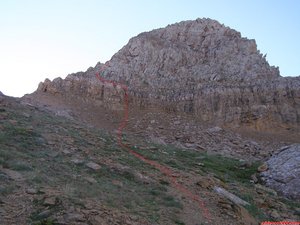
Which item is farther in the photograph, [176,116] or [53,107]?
[176,116]

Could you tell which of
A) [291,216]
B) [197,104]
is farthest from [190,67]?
[291,216]

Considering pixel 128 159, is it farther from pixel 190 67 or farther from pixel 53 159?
pixel 190 67

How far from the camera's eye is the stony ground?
6617 mm

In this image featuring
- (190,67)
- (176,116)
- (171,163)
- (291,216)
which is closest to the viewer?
(291,216)

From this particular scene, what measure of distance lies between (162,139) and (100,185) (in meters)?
14.0

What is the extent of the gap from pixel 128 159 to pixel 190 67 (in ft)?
72.5

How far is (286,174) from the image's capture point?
12.7 meters

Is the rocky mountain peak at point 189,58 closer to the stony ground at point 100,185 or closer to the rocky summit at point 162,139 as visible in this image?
the rocky summit at point 162,139

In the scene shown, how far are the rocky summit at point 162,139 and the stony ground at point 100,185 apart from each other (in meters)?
0.03

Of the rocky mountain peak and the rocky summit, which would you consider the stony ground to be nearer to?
the rocky summit

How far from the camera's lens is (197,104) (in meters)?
28.3

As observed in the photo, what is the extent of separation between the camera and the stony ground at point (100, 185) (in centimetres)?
662

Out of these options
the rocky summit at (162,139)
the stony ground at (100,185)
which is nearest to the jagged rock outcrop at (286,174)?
the rocky summit at (162,139)

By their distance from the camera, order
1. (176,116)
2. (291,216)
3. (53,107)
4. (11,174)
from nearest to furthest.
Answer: (11,174)
(291,216)
(53,107)
(176,116)
